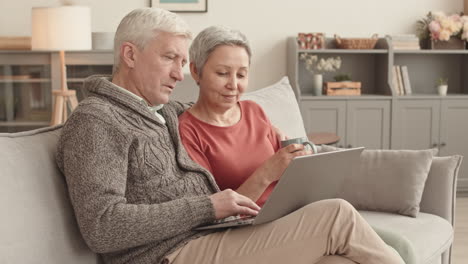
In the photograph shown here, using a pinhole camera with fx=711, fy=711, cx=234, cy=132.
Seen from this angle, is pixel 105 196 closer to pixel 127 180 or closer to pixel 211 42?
pixel 127 180

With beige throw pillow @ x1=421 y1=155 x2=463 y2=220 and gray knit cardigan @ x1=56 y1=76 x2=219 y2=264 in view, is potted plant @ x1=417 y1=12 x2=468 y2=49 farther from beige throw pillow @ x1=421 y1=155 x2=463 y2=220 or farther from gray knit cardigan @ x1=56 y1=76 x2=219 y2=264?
gray knit cardigan @ x1=56 y1=76 x2=219 y2=264

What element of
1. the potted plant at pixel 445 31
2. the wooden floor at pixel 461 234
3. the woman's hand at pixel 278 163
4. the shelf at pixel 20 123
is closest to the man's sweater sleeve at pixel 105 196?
the woman's hand at pixel 278 163

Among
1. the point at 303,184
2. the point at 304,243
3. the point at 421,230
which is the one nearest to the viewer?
the point at 304,243

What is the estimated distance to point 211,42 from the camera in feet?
7.49

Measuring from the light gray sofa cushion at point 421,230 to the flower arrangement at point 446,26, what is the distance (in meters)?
2.83

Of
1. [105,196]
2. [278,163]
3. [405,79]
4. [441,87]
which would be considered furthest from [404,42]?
[105,196]

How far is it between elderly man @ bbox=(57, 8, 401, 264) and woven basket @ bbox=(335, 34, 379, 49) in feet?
11.4

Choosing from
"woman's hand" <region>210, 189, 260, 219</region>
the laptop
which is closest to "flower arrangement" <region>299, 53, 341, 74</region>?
the laptop

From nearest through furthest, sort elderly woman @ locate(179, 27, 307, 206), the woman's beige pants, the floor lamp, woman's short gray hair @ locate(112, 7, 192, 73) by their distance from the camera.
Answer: the woman's beige pants
woman's short gray hair @ locate(112, 7, 192, 73)
elderly woman @ locate(179, 27, 307, 206)
the floor lamp

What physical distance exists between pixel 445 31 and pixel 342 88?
881 millimetres

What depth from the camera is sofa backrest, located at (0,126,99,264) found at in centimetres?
170

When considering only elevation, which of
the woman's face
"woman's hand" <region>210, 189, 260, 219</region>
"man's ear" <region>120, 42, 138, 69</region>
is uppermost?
"man's ear" <region>120, 42, 138, 69</region>

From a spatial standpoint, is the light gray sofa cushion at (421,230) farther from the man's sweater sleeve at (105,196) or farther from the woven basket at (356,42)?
the woven basket at (356,42)

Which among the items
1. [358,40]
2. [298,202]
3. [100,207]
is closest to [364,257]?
[298,202]
